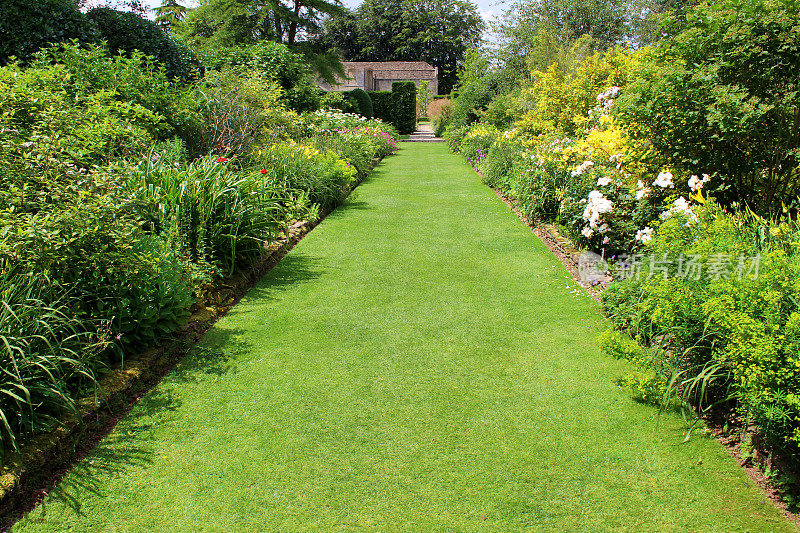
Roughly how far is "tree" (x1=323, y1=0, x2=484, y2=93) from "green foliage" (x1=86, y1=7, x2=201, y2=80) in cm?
5198

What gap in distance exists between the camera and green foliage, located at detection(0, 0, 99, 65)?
7.77 metres

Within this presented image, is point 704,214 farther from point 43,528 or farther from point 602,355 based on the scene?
point 43,528

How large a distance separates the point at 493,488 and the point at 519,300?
2763 millimetres

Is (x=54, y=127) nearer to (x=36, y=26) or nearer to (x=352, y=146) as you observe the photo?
(x=36, y=26)

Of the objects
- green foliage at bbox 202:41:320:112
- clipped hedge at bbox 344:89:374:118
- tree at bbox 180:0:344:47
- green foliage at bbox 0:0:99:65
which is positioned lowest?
green foliage at bbox 0:0:99:65

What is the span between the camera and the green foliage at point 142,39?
9981mm

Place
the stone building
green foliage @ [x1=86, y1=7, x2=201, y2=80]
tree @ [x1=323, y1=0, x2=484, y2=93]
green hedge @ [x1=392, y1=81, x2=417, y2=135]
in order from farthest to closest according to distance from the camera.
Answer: tree @ [x1=323, y1=0, x2=484, y2=93] → the stone building → green hedge @ [x1=392, y1=81, x2=417, y2=135] → green foliage @ [x1=86, y1=7, x2=201, y2=80]

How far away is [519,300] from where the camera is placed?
525 cm

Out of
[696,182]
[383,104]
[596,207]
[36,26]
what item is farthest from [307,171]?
[383,104]

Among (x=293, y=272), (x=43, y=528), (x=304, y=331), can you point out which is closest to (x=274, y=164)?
(x=293, y=272)

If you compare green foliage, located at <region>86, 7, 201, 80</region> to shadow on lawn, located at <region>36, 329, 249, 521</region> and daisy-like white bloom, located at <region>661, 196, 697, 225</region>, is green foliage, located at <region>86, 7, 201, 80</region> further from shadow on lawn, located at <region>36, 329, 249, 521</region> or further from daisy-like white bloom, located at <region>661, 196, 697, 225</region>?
daisy-like white bloom, located at <region>661, 196, 697, 225</region>

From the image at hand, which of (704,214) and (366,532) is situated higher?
(704,214)

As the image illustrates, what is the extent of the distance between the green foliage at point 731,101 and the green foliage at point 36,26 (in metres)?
7.83

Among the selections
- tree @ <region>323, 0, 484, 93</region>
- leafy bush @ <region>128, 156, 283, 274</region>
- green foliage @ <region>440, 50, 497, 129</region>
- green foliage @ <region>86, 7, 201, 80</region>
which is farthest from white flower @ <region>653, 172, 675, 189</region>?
tree @ <region>323, 0, 484, 93</region>
